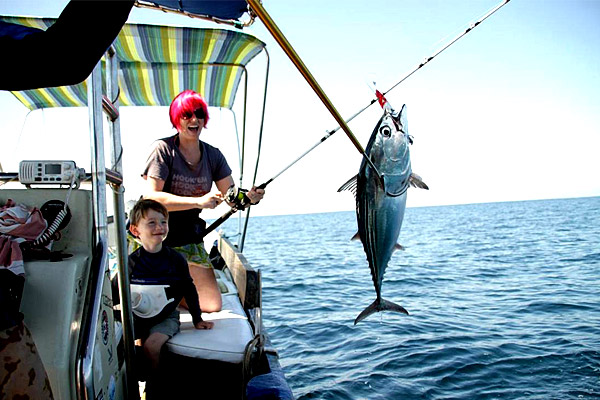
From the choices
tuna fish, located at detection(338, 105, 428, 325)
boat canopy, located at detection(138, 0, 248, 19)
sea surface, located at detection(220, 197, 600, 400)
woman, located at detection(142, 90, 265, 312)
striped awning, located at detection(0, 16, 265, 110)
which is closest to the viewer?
tuna fish, located at detection(338, 105, 428, 325)

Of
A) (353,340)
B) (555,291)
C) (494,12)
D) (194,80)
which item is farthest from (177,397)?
(555,291)

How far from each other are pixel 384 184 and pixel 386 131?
0.26 metres

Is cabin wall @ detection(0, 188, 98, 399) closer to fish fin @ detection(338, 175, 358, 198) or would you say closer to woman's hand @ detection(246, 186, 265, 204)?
fish fin @ detection(338, 175, 358, 198)

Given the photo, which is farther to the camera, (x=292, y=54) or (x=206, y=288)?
(x=206, y=288)

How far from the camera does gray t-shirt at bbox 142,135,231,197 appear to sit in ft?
11.4

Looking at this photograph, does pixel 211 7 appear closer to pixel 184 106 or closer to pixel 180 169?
pixel 184 106

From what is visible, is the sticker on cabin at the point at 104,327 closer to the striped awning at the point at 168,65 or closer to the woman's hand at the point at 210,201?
the woman's hand at the point at 210,201

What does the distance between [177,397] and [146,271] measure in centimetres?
80

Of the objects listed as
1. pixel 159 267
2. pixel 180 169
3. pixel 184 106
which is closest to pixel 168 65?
pixel 184 106

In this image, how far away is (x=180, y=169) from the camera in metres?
3.58

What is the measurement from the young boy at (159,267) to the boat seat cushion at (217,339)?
0.09 meters

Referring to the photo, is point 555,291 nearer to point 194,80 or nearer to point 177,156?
point 194,80

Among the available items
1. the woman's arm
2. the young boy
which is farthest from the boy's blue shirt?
the woman's arm

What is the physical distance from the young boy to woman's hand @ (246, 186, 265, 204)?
0.57 m
